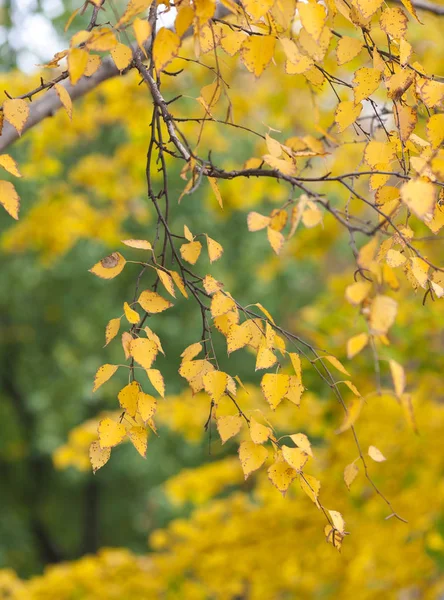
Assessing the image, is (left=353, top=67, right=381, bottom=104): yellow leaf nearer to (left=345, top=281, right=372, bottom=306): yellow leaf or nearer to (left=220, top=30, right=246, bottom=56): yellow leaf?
(left=220, top=30, right=246, bottom=56): yellow leaf

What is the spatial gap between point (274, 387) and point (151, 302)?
20 cm

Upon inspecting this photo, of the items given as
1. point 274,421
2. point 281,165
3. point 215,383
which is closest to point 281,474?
point 215,383

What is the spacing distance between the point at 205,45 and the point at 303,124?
3.38 meters

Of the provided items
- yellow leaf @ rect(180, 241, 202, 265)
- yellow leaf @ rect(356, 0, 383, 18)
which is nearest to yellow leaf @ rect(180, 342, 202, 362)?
yellow leaf @ rect(180, 241, 202, 265)

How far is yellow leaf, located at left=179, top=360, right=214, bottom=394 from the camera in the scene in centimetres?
96

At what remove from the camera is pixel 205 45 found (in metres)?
0.93

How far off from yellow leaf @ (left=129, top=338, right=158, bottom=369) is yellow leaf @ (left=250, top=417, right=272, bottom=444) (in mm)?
168

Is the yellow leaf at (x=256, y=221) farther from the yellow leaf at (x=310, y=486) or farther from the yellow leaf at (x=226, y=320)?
the yellow leaf at (x=310, y=486)

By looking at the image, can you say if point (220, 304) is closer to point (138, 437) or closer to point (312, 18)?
point (138, 437)

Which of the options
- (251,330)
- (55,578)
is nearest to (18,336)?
(55,578)

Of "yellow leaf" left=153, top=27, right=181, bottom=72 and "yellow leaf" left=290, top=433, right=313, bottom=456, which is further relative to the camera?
"yellow leaf" left=290, top=433, right=313, bottom=456

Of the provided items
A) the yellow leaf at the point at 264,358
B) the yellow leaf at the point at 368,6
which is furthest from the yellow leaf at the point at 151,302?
the yellow leaf at the point at 368,6

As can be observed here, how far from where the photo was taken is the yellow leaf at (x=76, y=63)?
2.54 feet

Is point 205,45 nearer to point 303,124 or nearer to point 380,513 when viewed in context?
point 380,513
